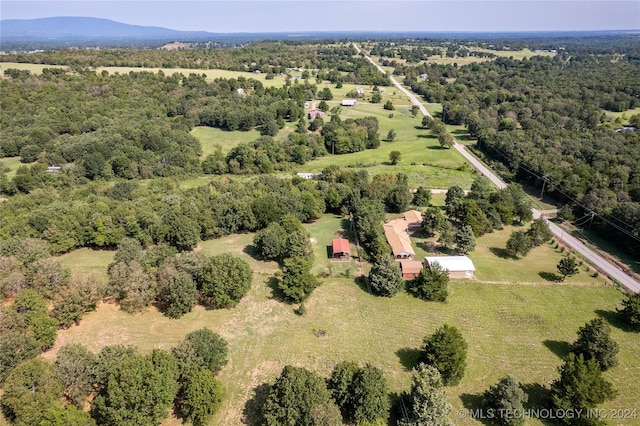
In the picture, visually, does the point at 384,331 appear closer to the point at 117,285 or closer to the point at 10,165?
the point at 117,285

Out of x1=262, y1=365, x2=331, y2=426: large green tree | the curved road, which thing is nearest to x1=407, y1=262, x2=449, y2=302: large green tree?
x1=262, y1=365, x2=331, y2=426: large green tree

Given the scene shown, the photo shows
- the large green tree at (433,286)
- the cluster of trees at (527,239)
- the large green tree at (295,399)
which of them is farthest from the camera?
the cluster of trees at (527,239)

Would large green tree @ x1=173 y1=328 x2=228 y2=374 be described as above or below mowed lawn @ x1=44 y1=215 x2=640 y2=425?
above

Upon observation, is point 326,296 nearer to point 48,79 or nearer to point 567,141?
point 567,141

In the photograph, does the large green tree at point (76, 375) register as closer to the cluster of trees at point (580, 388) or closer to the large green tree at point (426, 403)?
the large green tree at point (426, 403)

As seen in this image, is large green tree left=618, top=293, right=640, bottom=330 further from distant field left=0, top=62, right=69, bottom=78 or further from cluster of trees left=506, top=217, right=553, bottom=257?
distant field left=0, top=62, right=69, bottom=78

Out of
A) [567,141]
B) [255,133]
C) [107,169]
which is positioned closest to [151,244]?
[107,169]

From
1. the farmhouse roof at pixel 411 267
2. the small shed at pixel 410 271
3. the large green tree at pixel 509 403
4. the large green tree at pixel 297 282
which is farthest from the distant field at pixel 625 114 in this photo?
the large green tree at pixel 297 282
